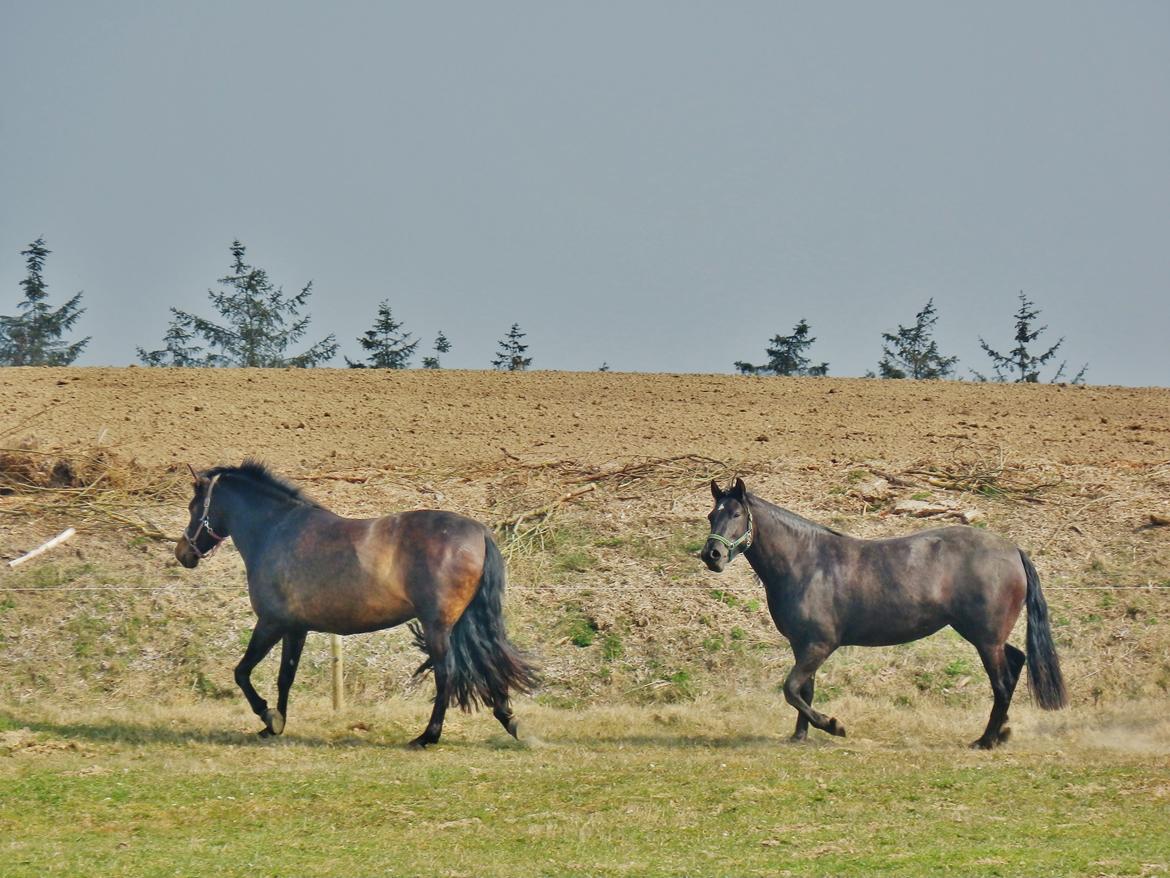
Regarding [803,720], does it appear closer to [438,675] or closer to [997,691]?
[997,691]

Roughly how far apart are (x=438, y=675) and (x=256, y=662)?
1.82 m

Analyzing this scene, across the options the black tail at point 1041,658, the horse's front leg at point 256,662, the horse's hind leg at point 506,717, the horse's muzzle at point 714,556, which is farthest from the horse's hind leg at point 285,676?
the black tail at point 1041,658

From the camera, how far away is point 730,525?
43.7 feet

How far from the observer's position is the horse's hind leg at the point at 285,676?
1355cm

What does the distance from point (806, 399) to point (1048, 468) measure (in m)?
6.38

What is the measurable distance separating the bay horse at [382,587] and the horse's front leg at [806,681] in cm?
228

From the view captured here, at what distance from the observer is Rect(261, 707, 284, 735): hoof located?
13.5m

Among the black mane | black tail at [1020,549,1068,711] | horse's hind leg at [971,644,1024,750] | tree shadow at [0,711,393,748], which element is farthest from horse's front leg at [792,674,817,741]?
the black mane

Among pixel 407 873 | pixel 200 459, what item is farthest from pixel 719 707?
pixel 200 459

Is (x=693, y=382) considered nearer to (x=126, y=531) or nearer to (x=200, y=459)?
(x=200, y=459)

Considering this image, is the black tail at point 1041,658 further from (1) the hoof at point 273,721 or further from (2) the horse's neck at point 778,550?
(1) the hoof at point 273,721

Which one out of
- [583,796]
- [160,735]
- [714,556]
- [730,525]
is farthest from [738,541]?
[160,735]

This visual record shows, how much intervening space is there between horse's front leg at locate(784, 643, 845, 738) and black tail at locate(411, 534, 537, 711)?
2.26 meters

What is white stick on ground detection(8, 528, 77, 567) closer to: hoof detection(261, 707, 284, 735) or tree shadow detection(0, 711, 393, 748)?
tree shadow detection(0, 711, 393, 748)
